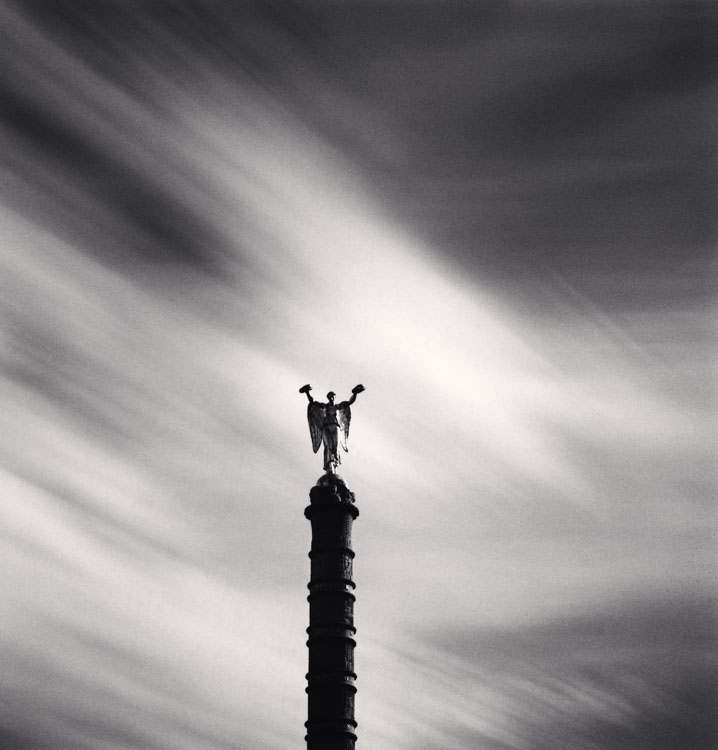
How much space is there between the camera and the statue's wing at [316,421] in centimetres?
3139

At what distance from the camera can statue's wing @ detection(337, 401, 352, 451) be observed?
31.4 m

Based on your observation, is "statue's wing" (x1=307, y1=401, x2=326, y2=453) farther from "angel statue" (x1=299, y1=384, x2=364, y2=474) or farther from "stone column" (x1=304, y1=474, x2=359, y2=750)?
"stone column" (x1=304, y1=474, x2=359, y2=750)

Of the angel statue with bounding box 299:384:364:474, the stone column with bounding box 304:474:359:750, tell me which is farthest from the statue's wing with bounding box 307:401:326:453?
the stone column with bounding box 304:474:359:750

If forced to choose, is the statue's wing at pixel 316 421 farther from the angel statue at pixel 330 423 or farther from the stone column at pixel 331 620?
the stone column at pixel 331 620

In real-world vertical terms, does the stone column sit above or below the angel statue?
below

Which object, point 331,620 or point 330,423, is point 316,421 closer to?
point 330,423

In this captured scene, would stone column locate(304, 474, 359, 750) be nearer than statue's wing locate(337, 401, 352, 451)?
Yes

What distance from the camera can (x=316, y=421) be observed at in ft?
103

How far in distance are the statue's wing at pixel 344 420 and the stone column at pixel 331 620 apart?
1195mm

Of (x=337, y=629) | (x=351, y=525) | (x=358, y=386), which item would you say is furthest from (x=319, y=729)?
(x=358, y=386)

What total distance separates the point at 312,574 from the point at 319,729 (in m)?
3.58

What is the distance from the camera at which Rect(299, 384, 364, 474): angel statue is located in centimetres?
A: 3106

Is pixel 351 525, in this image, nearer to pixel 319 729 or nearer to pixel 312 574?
pixel 312 574

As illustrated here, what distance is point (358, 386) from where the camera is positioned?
31578mm
